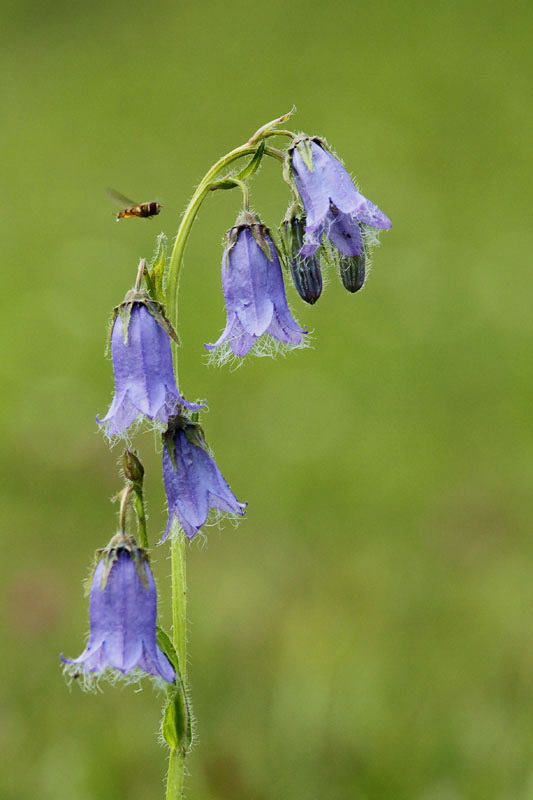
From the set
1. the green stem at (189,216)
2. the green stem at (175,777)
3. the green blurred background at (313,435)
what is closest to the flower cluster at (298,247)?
the green stem at (189,216)

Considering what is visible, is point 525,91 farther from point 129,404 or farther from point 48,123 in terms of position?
point 129,404

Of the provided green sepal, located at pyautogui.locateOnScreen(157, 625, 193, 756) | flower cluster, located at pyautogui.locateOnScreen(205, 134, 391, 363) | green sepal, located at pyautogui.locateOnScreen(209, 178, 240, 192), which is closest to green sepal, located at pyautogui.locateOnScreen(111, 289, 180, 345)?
flower cluster, located at pyautogui.locateOnScreen(205, 134, 391, 363)

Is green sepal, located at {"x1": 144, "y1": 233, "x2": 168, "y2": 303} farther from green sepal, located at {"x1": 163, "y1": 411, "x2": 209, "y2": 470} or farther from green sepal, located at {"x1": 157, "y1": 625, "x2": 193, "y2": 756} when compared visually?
green sepal, located at {"x1": 157, "y1": 625, "x2": 193, "y2": 756}

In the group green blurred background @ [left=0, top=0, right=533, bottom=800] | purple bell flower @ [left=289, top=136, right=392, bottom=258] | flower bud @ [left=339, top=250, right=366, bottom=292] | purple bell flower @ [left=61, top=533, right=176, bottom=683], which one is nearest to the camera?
purple bell flower @ [left=61, top=533, right=176, bottom=683]

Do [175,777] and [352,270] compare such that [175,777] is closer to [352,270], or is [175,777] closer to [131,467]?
[131,467]

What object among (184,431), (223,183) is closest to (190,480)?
(184,431)

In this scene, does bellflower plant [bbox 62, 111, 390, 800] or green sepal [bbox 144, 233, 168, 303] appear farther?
green sepal [bbox 144, 233, 168, 303]
